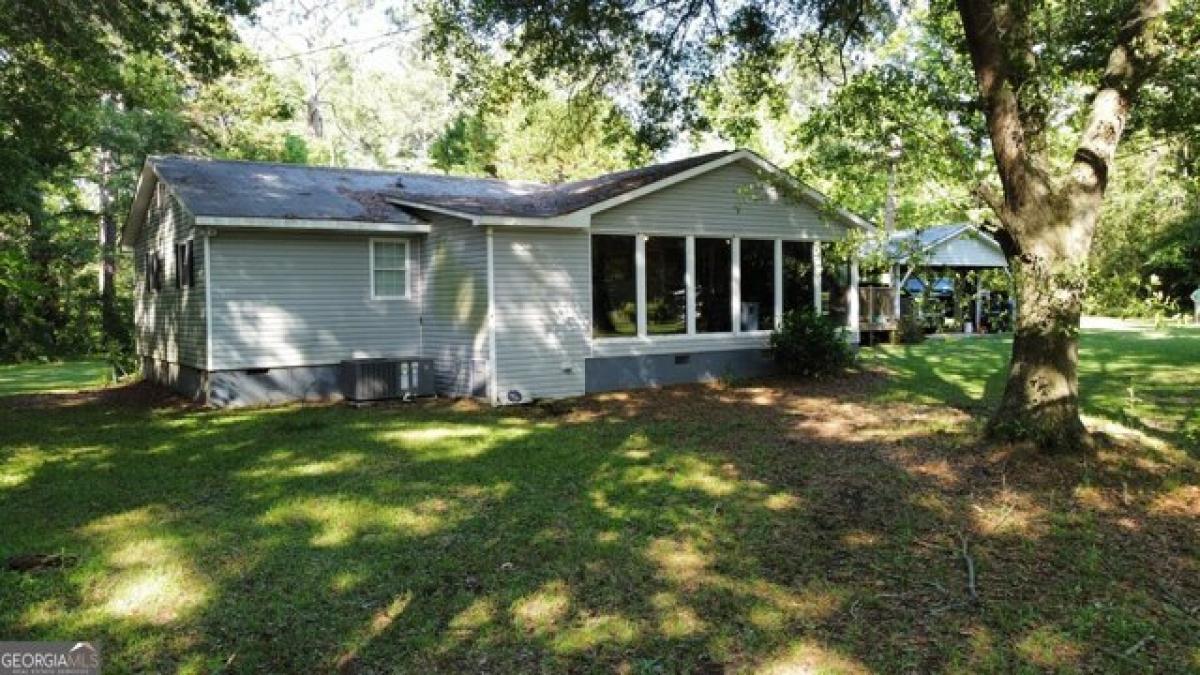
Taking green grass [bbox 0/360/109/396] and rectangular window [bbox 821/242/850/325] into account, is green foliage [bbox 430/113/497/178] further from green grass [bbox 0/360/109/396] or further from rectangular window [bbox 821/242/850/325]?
rectangular window [bbox 821/242/850/325]

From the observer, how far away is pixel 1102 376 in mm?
14312

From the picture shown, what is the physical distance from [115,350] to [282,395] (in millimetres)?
6937

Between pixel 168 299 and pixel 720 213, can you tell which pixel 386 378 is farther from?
pixel 720 213

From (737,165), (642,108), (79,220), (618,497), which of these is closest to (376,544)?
(618,497)

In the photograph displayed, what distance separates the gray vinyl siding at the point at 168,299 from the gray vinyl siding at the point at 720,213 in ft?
21.3

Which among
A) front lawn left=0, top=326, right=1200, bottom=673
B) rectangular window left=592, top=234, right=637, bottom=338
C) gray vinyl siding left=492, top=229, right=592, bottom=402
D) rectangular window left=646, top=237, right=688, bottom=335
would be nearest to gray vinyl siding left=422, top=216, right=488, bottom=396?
gray vinyl siding left=492, top=229, right=592, bottom=402

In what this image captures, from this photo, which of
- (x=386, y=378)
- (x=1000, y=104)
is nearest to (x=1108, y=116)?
(x=1000, y=104)

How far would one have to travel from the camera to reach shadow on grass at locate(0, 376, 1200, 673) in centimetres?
422

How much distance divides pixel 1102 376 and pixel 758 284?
6.15 m

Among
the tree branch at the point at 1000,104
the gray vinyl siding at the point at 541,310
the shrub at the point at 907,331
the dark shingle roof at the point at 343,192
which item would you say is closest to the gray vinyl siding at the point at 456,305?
the gray vinyl siding at the point at 541,310

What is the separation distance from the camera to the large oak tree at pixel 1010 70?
7.62 m

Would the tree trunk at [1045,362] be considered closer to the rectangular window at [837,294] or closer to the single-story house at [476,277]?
the single-story house at [476,277]

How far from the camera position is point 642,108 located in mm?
13008

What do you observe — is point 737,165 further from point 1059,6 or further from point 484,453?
point 484,453
